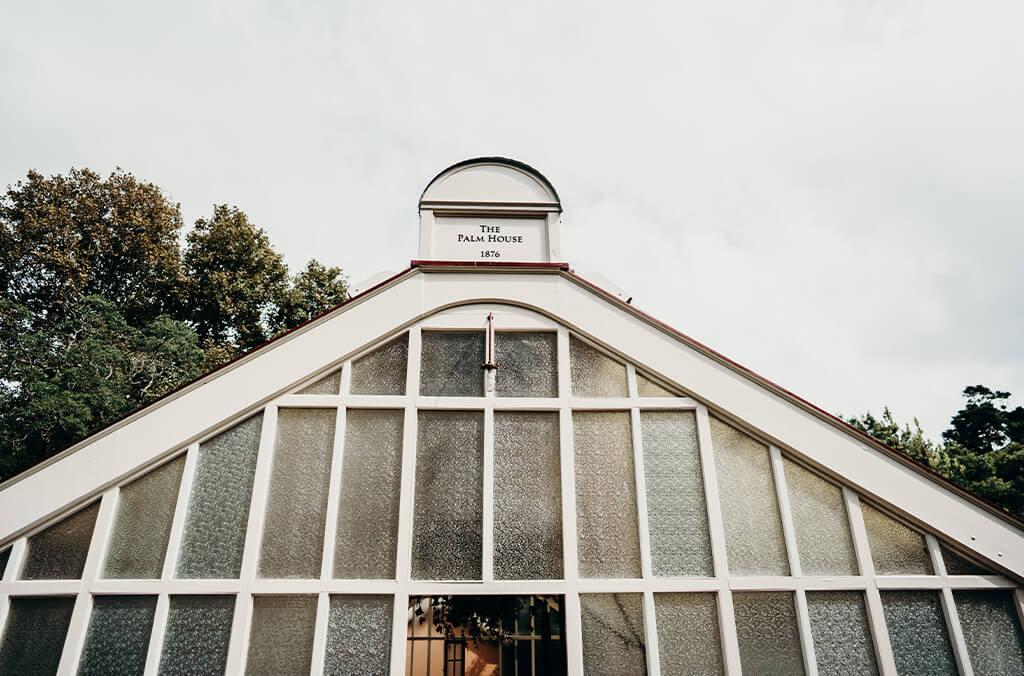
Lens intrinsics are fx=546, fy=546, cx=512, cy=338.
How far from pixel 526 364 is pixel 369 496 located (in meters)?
A: 2.05

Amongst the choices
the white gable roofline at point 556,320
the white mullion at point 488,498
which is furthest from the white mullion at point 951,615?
the white mullion at point 488,498

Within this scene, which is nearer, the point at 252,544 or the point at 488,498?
the point at 252,544

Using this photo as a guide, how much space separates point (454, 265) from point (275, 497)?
2.96 metres

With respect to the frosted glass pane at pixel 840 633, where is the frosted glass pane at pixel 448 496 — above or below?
above

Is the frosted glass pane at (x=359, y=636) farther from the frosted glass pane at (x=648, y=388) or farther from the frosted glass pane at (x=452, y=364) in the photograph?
the frosted glass pane at (x=648, y=388)

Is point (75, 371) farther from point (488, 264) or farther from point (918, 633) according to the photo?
point (918, 633)

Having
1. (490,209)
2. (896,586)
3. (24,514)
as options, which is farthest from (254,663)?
(896,586)

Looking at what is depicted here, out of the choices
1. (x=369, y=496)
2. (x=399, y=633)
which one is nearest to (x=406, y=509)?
(x=369, y=496)

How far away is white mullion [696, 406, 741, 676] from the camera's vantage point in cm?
479

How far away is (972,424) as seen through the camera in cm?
2988

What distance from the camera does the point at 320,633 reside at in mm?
4738

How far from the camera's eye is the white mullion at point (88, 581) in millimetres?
4605

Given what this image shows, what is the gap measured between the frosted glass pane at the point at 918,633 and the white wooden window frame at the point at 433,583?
76mm

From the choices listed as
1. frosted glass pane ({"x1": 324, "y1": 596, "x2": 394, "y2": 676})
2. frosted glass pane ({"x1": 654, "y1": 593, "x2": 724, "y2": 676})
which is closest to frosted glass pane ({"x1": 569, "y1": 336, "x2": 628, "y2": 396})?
frosted glass pane ({"x1": 654, "y1": 593, "x2": 724, "y2": 676})
